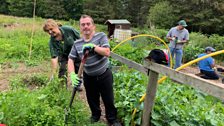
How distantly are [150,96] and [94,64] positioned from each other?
76 cm

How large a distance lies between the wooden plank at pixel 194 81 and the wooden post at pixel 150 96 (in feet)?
0.35

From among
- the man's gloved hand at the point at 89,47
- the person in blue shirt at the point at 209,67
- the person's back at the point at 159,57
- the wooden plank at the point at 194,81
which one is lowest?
the person in blue shirt at the point at 209,67

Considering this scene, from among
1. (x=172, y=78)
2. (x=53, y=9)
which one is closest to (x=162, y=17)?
(x=53, y=9)

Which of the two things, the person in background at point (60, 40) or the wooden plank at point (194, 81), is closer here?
the wooden plank at point (194, 81)

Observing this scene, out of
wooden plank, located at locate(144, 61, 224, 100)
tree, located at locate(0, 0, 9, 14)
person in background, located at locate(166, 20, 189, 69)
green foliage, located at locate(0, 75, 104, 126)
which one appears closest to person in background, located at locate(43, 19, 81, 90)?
green foliage, located at locate(0, 75, 104, 126)

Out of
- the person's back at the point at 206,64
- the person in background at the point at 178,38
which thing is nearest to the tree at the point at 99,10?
the person in background at the point at 178,38

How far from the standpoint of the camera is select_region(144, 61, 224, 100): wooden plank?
88.0 inches

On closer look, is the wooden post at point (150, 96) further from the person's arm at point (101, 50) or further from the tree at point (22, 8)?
the tree at point (22, 8)

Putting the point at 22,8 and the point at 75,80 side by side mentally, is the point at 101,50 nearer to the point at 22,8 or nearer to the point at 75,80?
the point at 75,80

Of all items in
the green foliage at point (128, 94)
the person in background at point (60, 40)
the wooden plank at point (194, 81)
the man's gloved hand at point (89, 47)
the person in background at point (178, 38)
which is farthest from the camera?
the person in background at point (178, 38)

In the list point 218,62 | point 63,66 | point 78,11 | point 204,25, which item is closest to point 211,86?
point 63,66

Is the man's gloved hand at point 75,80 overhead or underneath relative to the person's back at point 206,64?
overhead

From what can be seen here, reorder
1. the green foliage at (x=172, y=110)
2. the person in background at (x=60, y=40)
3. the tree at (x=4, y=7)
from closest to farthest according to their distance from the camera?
1. the green foliage at (x=172, y=110)
2. the person in background at (x=60, y=40)
3. the tree at (x=4, y=7)

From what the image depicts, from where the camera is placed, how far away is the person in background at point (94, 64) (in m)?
3.19
